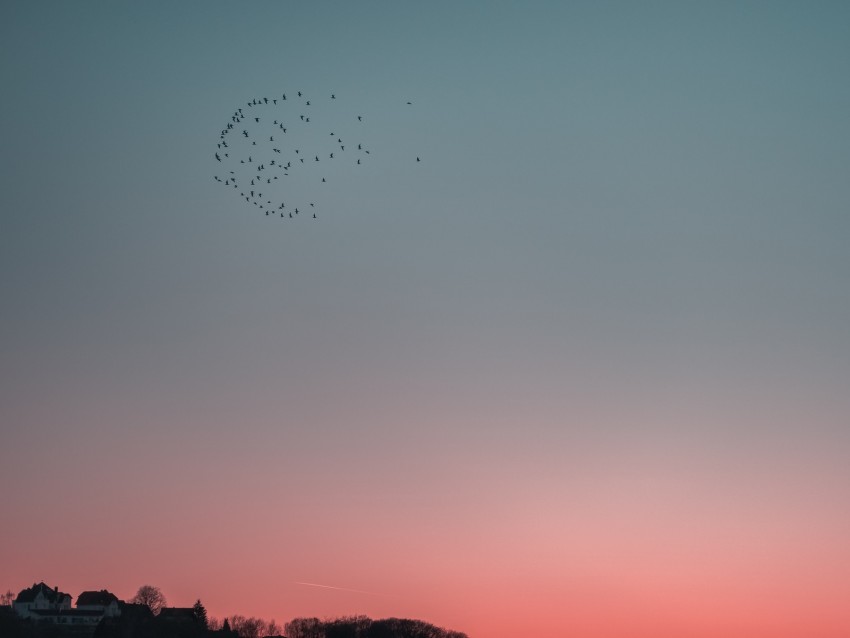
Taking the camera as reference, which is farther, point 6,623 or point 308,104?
point 6,623

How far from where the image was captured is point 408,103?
98875mm

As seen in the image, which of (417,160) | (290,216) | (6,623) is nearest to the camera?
(417,160)

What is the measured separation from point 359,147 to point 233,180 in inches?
446

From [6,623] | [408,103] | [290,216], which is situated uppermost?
[408,103]

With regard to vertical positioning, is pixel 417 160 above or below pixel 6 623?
above

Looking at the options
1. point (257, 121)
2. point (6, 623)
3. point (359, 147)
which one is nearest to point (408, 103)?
point (359, 147)

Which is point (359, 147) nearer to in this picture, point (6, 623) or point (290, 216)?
point (290, 216)

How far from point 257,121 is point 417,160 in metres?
14.1

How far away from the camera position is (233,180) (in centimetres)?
10000

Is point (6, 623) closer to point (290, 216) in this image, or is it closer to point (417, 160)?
point (290, 216)

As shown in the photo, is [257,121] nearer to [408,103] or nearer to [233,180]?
[233,180]

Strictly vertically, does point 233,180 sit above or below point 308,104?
below

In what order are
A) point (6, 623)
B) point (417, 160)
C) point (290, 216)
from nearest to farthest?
point (417, 160) < point (290, 216) < point (6, 623)

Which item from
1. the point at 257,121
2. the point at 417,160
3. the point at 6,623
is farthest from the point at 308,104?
the point at 6,623
